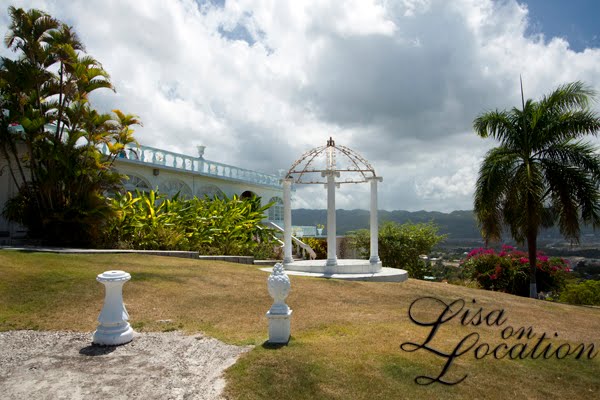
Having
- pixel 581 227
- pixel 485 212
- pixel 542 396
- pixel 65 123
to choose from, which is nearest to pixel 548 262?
pixel 581 227

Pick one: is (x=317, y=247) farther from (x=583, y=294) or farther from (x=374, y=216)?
(x=583, y=294)

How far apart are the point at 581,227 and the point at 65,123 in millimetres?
15875

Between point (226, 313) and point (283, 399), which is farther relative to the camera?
point (226, 313)

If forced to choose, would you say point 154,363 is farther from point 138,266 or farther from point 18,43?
point 18,43

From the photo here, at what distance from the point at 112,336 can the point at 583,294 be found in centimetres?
1324

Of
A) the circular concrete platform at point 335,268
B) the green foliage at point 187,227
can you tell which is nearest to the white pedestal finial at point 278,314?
the circular concrete platform at point 335,268

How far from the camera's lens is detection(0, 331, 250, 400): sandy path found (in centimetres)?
483

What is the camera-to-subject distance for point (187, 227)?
16250mm

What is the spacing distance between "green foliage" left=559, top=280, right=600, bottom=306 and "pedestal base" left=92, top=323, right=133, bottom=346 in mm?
12849

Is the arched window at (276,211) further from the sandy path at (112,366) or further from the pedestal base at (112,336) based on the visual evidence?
the pedestal base at (112,336)

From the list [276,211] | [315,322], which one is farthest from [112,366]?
[276,211]

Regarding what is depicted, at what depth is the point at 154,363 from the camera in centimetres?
566

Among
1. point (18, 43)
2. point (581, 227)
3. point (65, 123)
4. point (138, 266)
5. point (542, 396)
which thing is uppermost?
point (18, 43)

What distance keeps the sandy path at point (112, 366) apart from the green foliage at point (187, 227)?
317 inches
